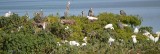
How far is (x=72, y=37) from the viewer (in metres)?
17.5

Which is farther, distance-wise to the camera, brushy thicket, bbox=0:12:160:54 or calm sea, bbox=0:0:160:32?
calm sea, bbox=0:0:160:32

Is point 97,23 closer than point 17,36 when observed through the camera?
No

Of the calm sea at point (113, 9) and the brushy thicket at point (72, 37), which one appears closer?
the brushy thicket at point (72, 37)

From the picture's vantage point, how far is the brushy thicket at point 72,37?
45.1 ft

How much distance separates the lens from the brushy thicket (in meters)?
13.8

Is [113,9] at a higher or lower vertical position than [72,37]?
lower

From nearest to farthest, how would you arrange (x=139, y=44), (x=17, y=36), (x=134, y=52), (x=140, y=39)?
(x=17, y=36)
(x=134, y=52)
(x=139, y=44)
(x=140, y=39)

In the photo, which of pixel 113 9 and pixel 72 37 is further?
pixel 113 9

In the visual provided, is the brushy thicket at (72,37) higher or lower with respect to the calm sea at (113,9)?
higher

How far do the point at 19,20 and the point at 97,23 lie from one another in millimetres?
3051

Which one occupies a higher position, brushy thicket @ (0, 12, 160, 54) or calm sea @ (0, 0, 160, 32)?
brushy thicket @ (0, 12, 160, 54)

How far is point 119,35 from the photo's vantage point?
59.9 ft

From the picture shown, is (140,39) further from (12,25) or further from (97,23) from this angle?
(12,25)

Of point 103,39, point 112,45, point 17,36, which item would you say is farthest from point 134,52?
point 17,36
